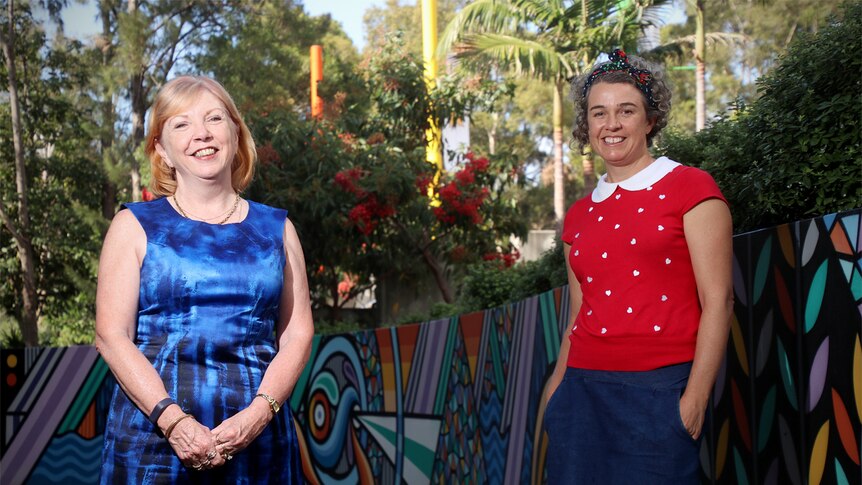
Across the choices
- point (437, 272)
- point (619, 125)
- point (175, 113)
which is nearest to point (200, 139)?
point (175, 113)

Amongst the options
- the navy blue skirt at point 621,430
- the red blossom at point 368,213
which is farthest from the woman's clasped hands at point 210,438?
the red blossom at point 368,213

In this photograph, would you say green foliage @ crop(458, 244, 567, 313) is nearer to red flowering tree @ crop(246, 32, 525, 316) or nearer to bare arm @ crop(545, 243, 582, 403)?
red flowering tree @ crop(246, 32, 525, 316)

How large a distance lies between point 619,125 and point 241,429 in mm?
1248

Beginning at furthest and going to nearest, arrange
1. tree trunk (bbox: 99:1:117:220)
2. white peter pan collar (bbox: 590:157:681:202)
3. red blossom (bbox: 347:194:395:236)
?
tree trunk (bbox: 99:1:117:220), red blossom (bbox: 347:194:395:236), white peter pan collar (bbox: 590:157:681:202)

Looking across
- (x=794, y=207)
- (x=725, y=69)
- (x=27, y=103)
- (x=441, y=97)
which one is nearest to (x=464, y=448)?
(x=794, y=207)

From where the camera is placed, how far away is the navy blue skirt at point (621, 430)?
2.66 m

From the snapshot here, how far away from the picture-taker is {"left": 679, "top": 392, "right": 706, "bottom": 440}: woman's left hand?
2643mm

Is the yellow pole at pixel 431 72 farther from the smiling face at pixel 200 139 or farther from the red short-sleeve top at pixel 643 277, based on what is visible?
the red short-sleeve top at pixel 643 277

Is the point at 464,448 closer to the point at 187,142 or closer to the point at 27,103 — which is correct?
the point at 187,142

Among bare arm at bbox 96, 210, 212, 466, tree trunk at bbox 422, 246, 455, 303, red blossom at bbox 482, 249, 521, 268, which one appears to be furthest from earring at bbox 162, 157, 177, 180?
tree trunk at bbox 422, 246, 455, 303

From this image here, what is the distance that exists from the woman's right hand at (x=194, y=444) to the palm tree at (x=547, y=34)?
51.4 ft

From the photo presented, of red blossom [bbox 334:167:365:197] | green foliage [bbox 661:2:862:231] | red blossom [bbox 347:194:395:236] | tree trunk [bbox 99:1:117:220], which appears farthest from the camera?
tree trunk [bbox 99:1:117:220]

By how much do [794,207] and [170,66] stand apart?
72.8ft

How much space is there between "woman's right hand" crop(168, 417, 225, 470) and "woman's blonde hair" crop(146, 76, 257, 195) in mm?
698
